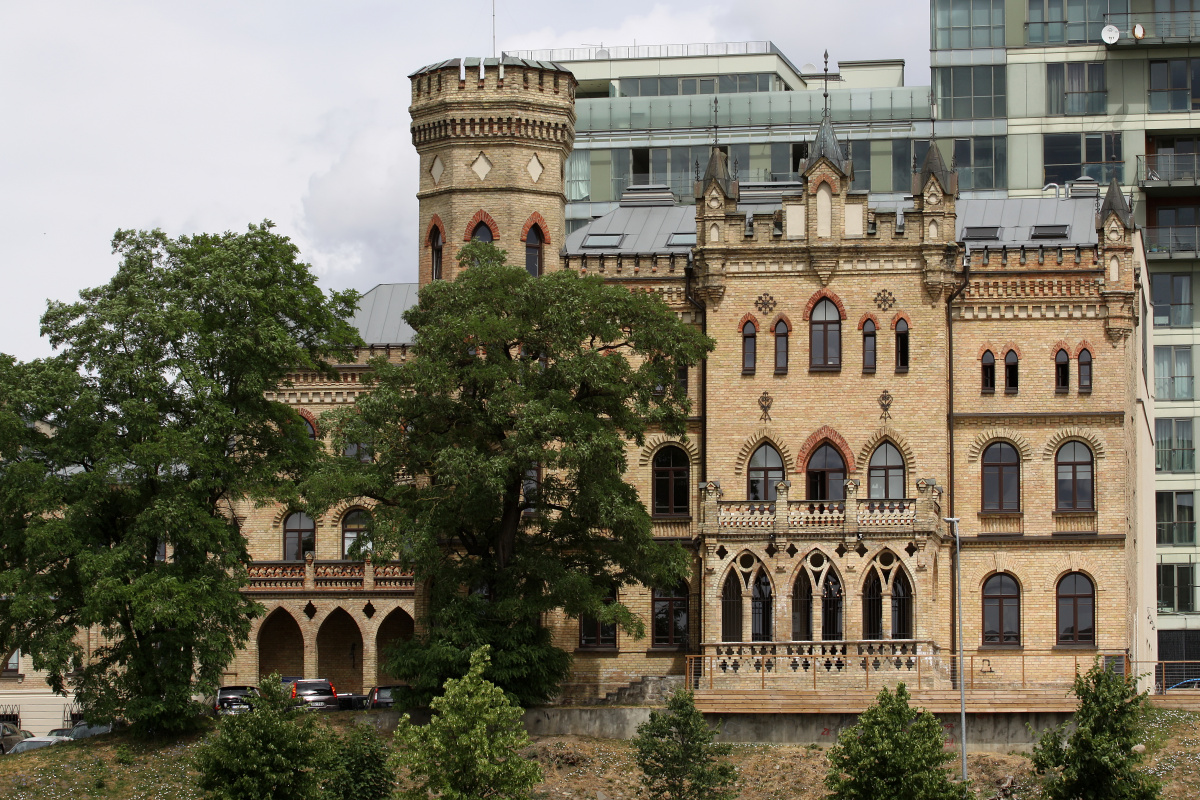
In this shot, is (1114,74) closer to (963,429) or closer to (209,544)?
(963,429)

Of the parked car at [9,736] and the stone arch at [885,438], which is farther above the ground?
the stone arch at [885,438]

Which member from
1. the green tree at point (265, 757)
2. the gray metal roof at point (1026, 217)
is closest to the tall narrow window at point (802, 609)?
the gray metal roof at point (1026, 217)

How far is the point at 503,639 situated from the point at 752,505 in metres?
8.12

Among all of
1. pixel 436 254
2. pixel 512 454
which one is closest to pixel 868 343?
pixel 512 454

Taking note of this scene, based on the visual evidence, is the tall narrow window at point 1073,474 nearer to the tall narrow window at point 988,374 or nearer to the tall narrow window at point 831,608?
the tall narrow window at point 988,374

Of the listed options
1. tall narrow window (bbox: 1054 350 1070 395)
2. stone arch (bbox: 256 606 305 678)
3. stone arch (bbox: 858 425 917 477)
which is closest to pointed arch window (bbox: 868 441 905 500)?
stone arch (bbox: 858 425 917 477)

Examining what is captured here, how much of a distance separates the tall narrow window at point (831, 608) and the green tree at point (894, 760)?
11685 millimetres

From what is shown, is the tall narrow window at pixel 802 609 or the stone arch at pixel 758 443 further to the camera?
the stone arch at pixel 758 443

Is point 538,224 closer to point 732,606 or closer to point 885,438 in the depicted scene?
point 885,438

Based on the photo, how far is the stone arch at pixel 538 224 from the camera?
56875mm

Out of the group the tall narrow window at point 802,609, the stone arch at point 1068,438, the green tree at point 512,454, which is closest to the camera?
the green tree at point 512,454

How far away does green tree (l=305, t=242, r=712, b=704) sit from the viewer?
159ft

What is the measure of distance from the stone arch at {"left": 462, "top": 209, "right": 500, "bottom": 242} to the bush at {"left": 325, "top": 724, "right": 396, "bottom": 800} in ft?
58.0

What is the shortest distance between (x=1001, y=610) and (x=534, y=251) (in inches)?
663
